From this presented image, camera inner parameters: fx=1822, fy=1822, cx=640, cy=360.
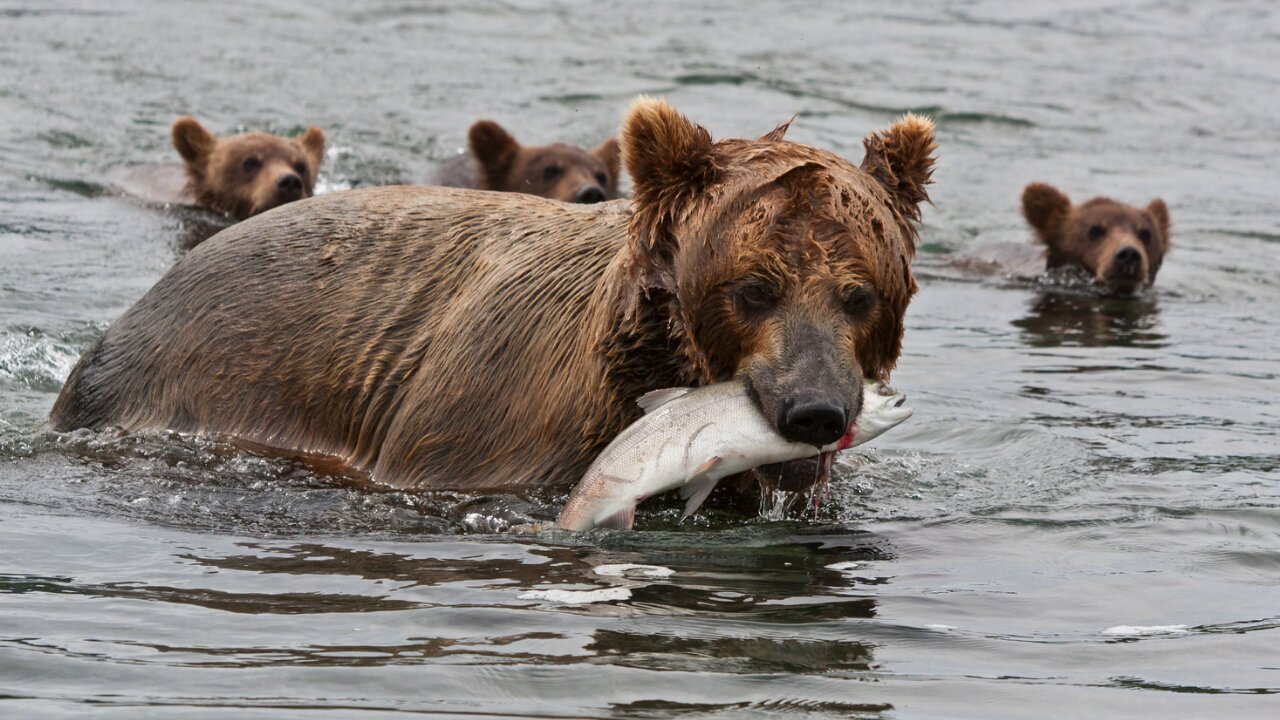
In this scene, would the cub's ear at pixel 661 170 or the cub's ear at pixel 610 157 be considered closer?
the cub's ear at pixel 661 170

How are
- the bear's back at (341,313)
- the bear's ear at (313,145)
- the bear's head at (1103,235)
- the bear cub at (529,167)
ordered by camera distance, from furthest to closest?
the bear's ear at (313,145)
the bear cub at (529,167)
the bear's head at (1103,235)
the bear's back at (341,313)

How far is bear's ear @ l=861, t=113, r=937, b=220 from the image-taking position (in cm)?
636

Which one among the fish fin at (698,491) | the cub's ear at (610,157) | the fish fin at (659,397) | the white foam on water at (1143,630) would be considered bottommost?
the white foam on water at (1143,630)

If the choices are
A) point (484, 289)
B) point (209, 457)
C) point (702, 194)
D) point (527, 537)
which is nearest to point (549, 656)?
point (527, 537)

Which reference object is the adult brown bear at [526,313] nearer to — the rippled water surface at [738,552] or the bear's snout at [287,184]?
the rippled water surface at [738,552]

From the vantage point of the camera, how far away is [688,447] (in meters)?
5.75

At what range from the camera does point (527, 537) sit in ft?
20.5


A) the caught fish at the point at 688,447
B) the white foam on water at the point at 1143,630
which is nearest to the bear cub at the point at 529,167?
the caught fish at the point at 688,447

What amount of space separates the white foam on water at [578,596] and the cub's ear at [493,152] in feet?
35.2

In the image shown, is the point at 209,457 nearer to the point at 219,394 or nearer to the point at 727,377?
the point at 219,394

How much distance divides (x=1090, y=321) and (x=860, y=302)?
8.35 meters

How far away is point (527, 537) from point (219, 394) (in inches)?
74.5

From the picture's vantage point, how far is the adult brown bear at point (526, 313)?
587 centimetres

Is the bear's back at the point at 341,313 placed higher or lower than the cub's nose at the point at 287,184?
lower
